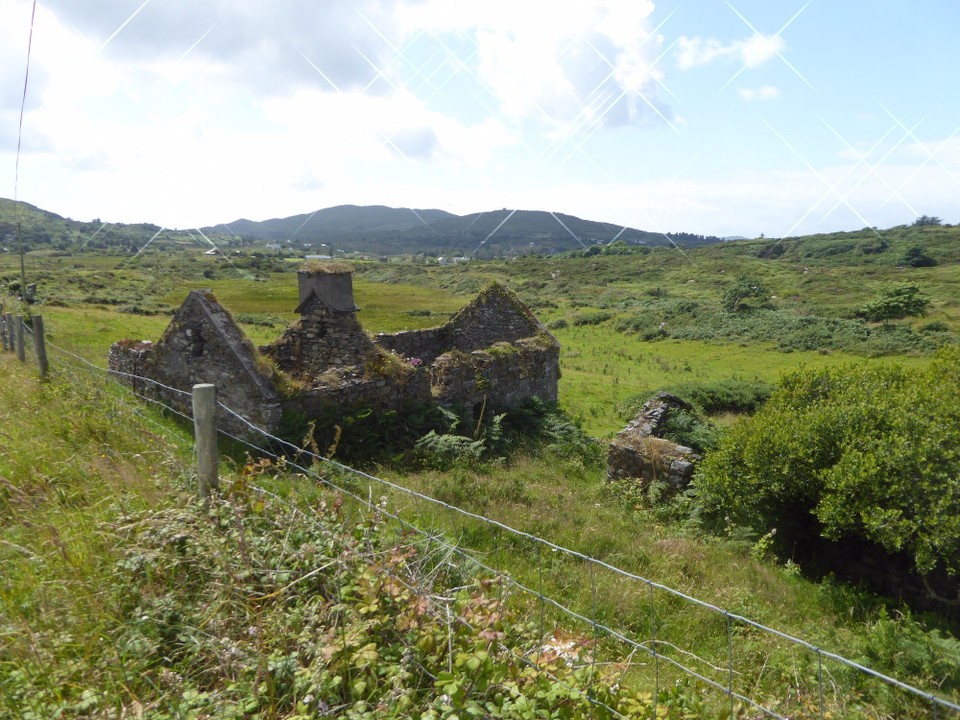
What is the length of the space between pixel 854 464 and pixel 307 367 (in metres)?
10.3

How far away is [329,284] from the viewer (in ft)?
40.4

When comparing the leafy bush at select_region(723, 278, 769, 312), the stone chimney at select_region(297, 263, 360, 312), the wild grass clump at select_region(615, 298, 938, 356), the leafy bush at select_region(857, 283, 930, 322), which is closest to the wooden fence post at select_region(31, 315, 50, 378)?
the stone chimney at select_region(297, 263, 360, 312)

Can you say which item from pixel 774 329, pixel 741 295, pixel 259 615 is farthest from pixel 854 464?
pixel 741 295

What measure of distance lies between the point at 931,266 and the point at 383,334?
9274cm

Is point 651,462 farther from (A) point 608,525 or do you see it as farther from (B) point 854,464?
(B) point 854,464

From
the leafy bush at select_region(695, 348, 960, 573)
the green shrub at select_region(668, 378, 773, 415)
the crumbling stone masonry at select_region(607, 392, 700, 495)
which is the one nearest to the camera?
the leafy bush at select_region(695, 348, 960, 573)

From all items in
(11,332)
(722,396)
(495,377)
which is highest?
(11,332)

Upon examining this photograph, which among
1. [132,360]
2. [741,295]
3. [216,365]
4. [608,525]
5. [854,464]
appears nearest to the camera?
[854,464]

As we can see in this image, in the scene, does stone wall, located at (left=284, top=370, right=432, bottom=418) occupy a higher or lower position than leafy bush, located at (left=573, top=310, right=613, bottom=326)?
higher

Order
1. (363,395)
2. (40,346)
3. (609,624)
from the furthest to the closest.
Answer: (363,395), (40,346), (609,624)

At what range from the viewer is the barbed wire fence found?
4008mm

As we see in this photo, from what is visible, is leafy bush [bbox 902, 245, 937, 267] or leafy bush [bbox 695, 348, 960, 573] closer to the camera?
leafy bush [bbox 695, 348, 960, 573]

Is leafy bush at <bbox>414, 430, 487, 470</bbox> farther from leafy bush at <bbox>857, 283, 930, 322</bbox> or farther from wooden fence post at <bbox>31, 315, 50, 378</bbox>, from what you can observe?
leafy bush at <bbox>857, 283, 930, 322</bbox>

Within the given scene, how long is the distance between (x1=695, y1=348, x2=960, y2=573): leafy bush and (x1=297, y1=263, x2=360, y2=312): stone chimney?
8.05 meters
